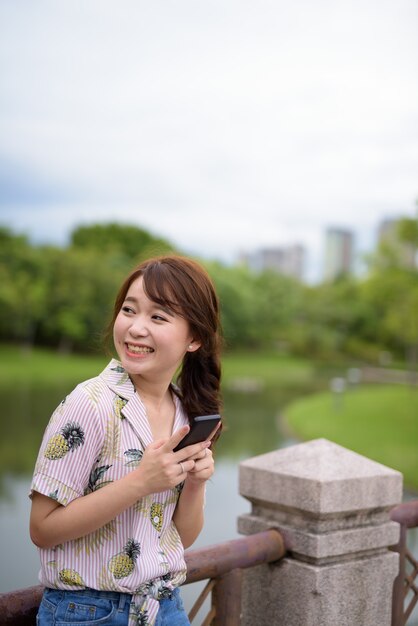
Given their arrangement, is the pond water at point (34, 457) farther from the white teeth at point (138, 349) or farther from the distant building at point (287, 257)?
the distant building at point (287, 257)

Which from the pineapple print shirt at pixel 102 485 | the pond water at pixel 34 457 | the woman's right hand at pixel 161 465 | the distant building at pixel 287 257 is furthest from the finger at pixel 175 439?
the distant building at pixel 287 257

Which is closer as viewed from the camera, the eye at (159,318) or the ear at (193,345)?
the eye at (159,318)

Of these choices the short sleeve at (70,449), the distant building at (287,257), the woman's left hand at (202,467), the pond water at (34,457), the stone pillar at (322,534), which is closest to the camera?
the short sleeve at (70,449)

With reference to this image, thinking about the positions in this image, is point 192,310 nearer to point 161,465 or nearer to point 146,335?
point 146,335

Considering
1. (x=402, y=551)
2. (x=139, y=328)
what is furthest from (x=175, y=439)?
(x=402, y=551)

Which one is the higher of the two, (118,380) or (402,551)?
(118,380)

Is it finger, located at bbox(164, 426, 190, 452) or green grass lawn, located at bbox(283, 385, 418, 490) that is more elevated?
finger, located at bbox(164, 426, 190, 452)

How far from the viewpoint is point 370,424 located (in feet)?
68.1

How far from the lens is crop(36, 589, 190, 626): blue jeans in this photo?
5.62ft

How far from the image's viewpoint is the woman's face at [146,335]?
6.17 feet

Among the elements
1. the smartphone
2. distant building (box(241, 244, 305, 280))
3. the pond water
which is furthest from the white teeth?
distant building (box(241, 244, 305, 280))

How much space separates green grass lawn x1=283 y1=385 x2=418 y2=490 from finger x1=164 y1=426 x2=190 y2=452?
42.1 feet

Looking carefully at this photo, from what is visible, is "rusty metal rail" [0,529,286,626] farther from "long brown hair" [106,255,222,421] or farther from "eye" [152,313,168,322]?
"eye" [152,313,168,322]

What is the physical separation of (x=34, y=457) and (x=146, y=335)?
15889 mm
